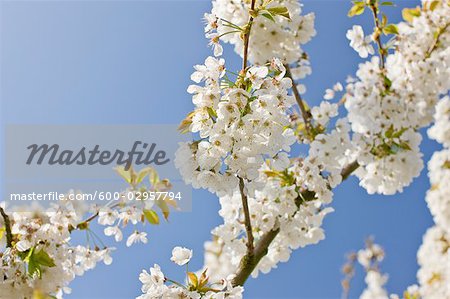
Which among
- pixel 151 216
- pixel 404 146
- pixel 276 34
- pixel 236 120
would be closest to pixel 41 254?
pixel 151 216

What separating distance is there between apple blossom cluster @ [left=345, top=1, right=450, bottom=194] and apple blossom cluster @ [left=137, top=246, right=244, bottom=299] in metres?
1.85

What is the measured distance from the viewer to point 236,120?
199 centimetres

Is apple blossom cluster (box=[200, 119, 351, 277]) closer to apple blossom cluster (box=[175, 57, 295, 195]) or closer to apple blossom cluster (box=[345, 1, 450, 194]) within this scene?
apple blossom cluster (box=[345, 1, 450, 194])

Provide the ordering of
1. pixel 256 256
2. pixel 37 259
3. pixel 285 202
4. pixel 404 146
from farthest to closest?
pixel 404 146
pixel 285 202
pixel 256 256
pixel 37 259

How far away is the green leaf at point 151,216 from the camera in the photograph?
2877mm

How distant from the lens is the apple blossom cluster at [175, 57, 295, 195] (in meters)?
1.98

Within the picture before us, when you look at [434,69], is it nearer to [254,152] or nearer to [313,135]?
[313,135]

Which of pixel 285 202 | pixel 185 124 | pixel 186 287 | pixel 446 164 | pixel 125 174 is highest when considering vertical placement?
pixel 446 164

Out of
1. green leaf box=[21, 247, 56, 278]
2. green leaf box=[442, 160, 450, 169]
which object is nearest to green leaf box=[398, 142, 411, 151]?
green leaf box=[442, 160, 450, 169]

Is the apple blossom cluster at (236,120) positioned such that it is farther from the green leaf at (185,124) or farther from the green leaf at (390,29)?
the green leaf at (390,29)

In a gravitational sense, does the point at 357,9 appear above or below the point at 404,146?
above

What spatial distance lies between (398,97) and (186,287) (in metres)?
2.57

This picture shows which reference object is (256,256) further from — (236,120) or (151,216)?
(236,120)

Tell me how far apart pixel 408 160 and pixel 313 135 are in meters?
0.74
